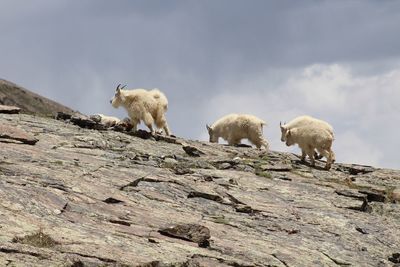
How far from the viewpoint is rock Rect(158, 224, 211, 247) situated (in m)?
14.2

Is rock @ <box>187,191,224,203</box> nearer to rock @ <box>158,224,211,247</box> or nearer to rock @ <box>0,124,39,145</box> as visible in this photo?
rock @ <box>158,224,211,247</box>

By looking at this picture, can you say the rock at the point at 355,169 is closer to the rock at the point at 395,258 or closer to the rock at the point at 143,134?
the rock at the point at 143,134

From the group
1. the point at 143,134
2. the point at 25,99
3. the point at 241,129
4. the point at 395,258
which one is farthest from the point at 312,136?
the point at 25,99

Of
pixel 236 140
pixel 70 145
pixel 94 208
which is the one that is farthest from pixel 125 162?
pixel 236 140

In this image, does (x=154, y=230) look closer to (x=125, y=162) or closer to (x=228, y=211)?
(x=228, y=211)

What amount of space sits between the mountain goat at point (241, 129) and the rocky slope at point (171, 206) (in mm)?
7342

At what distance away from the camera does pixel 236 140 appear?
36031 millimetres

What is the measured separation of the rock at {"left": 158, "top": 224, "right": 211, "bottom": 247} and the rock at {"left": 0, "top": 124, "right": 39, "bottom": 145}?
8.30 meters

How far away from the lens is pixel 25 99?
425 ft

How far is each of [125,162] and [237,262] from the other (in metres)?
8.54

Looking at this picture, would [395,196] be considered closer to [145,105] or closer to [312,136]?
[312,136]

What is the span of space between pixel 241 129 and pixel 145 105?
27.1 feet

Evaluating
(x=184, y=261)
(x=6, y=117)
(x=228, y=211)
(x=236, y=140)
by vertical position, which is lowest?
(x=184, y=261)

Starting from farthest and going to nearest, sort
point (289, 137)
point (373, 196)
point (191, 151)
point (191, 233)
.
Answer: point (289, 137)
point (191, 151)
point (373, 196)
point (191, 233)
